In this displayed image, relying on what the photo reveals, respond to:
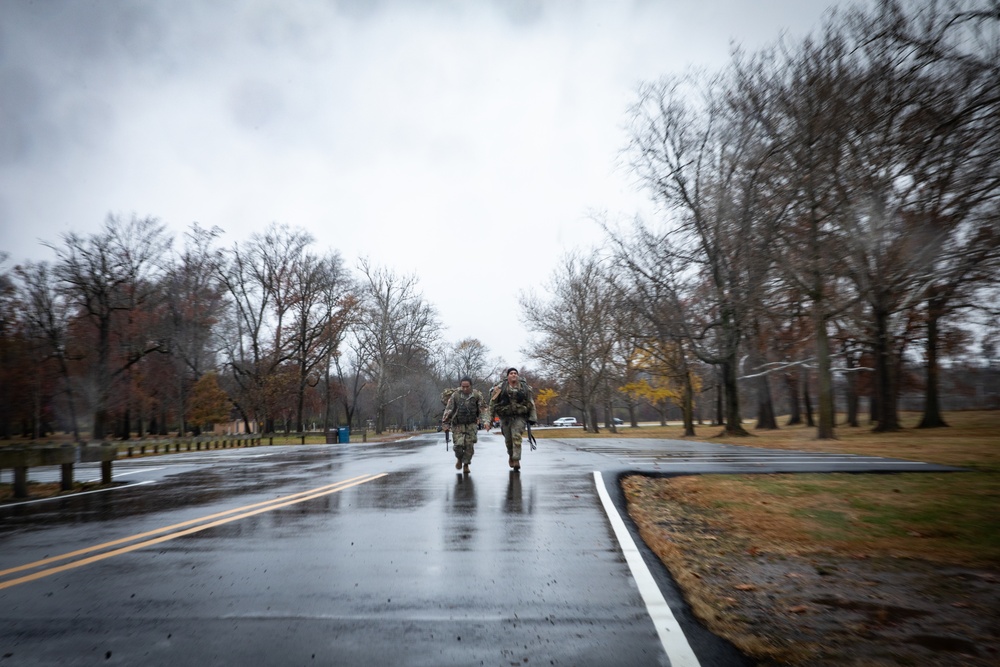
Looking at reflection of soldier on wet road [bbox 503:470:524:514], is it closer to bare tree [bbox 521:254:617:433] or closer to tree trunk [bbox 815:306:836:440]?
tree trunk [bbox 815:306:836:440]

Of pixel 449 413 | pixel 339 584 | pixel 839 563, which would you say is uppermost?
pixel 449 413

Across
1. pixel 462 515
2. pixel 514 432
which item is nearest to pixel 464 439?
pixel 514 432

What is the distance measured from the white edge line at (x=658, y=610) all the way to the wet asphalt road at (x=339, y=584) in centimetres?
2

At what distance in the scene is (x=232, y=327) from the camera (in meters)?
53.9

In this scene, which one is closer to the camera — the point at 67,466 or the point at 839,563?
the point at 839,563

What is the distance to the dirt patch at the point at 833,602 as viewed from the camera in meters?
3.54

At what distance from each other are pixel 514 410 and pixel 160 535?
289 inches

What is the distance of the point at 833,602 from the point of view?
14.5 ft

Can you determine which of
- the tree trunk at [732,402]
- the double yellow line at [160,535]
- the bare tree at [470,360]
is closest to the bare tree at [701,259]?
the tree trunk at [732,402]

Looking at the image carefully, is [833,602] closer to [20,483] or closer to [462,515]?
[462,515]

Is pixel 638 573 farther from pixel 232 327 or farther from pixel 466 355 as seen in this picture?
pixel 466 355

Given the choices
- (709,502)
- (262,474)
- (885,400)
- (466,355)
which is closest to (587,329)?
(885,400)

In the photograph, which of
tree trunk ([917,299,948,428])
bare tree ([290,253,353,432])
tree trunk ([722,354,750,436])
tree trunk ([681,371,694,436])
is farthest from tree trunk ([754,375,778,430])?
bare tree ([290,253,353,432])

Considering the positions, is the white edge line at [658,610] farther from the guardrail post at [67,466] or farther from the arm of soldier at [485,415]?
the guardrail post at [67,466]
